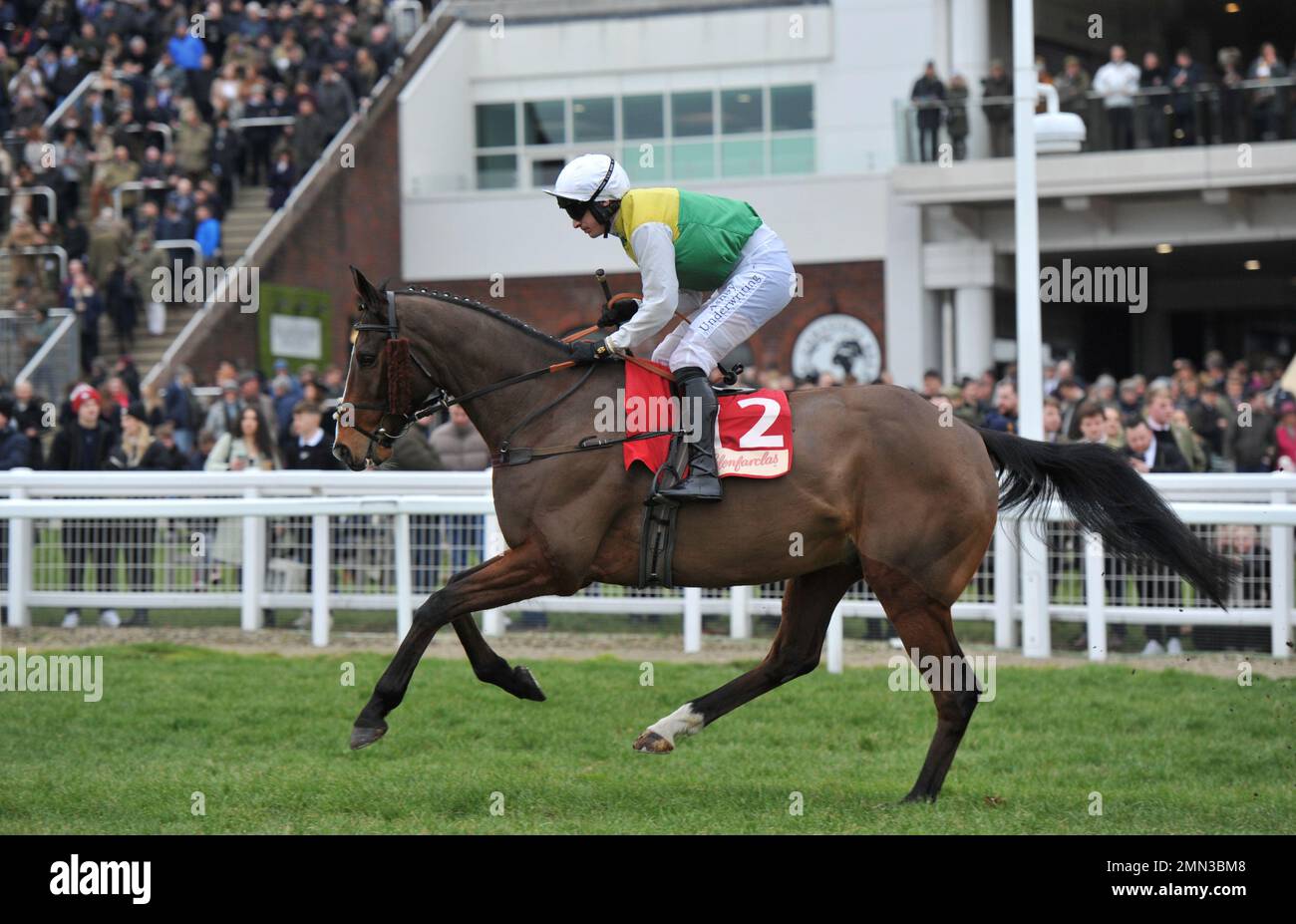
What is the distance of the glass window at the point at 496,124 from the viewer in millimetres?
27172

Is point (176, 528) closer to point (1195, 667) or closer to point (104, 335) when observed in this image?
point (1195, 667)

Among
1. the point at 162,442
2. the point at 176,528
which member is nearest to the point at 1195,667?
the point at 176,528

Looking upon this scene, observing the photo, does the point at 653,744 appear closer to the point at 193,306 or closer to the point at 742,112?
the point at 193,306

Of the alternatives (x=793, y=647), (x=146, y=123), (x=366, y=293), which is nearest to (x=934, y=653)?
(x=793, y=647)

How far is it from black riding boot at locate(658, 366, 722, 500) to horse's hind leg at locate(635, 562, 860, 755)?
0.75 m

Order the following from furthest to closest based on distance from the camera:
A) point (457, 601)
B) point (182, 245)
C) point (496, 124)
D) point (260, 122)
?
point (496, 124), point (260, 122), point (182, 245), point (457, 601)

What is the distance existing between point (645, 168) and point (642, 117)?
262 centimetres

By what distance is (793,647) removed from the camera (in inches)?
265

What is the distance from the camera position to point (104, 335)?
2084 cm

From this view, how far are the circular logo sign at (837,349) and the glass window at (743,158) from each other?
7.86 feet

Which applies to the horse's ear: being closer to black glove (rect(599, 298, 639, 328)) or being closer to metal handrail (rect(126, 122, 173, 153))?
black glove (rect(599, 298, 639, 328))

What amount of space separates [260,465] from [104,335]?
9395 millimetres

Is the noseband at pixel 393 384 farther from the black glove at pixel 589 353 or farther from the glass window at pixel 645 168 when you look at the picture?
the glass window at pixel 645 168

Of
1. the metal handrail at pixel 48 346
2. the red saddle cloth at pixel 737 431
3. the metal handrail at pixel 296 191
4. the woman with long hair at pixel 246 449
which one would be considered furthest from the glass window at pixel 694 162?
the red saddle cloth at pixel 737 431
